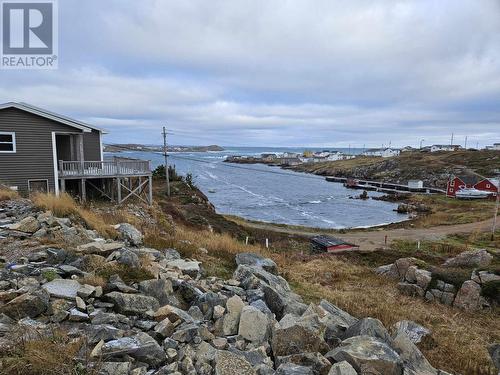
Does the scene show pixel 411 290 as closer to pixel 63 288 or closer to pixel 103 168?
pixel 63 288

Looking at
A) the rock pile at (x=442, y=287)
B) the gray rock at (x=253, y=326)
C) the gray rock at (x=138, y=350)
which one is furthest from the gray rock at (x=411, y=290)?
the gray rock at (x=138, y=350)

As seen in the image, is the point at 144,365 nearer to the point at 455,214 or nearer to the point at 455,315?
the point at 455,315

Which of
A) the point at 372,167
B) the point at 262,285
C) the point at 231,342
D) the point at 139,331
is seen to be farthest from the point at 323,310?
the point at 372,167

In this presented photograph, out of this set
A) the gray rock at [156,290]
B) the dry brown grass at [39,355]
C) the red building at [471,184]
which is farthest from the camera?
the red building at [471,184]

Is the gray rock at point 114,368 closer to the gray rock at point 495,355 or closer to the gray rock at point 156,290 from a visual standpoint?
the gray rock at point 156,290

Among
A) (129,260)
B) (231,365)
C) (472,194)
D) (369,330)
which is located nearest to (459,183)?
(472,194)

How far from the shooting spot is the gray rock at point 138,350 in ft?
11.8

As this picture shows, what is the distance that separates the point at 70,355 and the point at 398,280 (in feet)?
47.8

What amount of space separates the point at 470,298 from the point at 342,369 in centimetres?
1157

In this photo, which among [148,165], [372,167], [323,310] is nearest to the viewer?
[323,310]

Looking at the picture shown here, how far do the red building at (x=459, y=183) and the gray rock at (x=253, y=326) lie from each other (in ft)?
251

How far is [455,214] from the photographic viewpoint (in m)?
49.6

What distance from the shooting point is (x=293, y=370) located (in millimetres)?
3662

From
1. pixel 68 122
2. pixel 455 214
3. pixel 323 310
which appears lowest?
pixel 455 214
